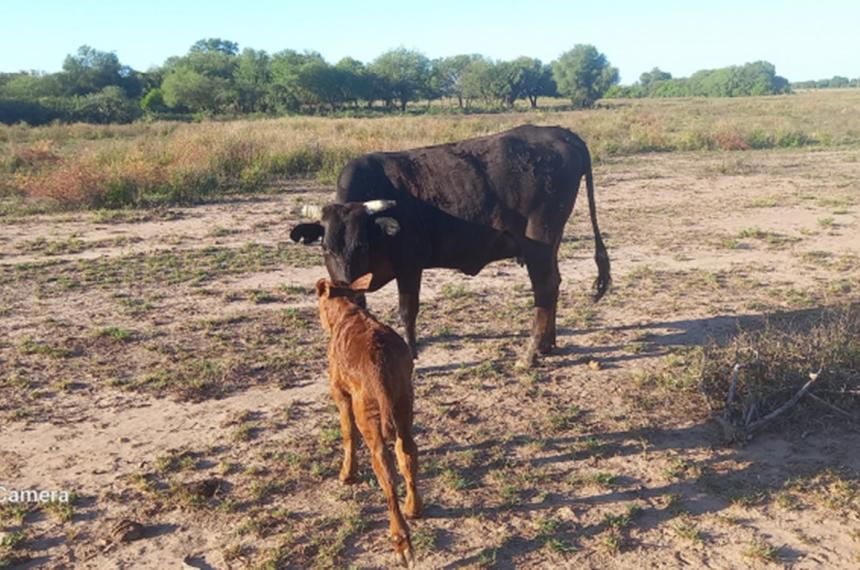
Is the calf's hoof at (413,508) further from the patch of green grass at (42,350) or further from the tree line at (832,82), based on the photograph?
the tree line at (832,82)

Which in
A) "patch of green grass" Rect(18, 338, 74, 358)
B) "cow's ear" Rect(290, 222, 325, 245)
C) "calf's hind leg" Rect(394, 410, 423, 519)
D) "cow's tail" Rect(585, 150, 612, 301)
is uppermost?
"cow's ear" Rect(290, 222, 325, 245)

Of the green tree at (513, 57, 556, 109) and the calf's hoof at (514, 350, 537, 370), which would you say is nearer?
the calf's hoof at (514, 350, 537, 370)

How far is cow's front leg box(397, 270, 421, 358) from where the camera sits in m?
5.75

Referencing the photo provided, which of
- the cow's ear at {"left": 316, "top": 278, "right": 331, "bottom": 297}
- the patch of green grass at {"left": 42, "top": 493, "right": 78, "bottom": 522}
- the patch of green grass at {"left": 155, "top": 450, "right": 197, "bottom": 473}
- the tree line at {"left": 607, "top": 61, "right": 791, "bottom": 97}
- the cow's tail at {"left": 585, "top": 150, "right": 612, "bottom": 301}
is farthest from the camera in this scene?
the tree line at {"left": 607, "top": 61, "right": 791, "bottom": 97}

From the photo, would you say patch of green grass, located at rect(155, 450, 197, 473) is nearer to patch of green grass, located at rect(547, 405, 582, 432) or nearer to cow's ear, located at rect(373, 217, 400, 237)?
cow's ear, located at rect(373, 217, 400, 237)

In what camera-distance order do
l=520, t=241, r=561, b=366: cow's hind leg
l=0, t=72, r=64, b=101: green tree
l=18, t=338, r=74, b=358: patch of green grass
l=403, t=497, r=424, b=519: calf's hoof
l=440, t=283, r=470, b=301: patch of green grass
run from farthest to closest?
l=0, t=72, r=64, b=101: green tree → l=440, t=283, r=470, b=301: patch of green grass → l=18, t=338, r=74, b=358: patch of green grass → l=520, t=241, r=561, b=366: cow's hind leg → l=403, t=497, r=424, b=519: calf's hoof

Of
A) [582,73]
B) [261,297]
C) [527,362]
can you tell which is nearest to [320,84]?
[582,73]

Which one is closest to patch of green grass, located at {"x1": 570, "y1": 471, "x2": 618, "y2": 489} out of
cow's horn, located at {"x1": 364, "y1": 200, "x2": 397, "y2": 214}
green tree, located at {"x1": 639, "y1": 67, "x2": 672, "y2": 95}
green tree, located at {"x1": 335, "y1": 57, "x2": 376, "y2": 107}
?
cow's horn, located at {"x1": 364, "y1": 200, "x2": 397, "y2": 214}

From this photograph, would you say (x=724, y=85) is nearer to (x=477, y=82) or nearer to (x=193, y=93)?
(x=477, y=82)

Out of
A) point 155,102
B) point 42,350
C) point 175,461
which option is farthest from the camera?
point 155,102

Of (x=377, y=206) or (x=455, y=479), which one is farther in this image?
(x=377, y=206)

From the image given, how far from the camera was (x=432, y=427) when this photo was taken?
4762 mm

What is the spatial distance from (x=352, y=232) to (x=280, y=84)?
1898 inches

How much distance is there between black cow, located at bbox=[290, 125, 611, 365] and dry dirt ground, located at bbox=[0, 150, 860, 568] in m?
0.84
